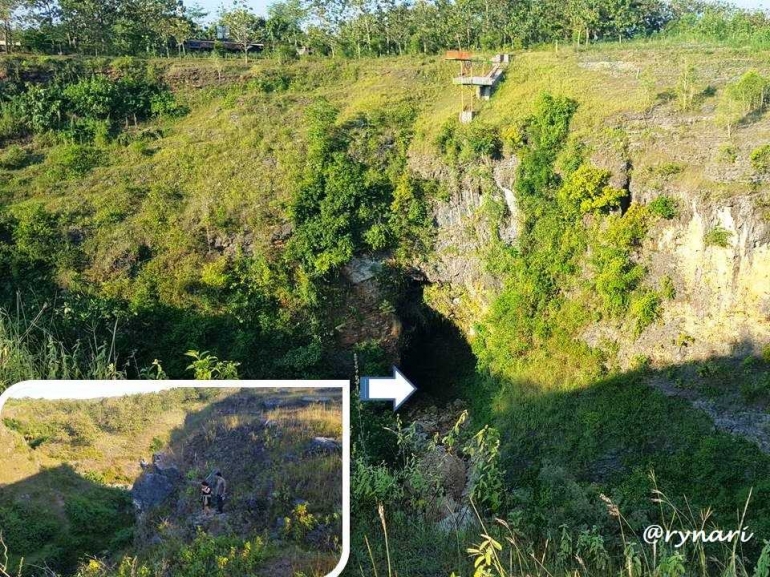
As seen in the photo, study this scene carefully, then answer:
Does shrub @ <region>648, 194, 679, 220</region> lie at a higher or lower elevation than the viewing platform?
lower

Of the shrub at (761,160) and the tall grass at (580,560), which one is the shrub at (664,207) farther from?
the tall grass at (580,560)

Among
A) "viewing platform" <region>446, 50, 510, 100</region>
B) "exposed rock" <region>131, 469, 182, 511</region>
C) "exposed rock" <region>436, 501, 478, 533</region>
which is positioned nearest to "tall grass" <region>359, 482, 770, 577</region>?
"exposed rock" <region>436, 501, 478, 533</region>

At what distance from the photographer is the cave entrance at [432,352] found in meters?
15.0

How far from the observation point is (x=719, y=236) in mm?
11195

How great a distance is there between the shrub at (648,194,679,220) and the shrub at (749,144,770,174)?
1501mm

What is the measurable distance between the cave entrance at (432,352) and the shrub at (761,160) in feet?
21.9

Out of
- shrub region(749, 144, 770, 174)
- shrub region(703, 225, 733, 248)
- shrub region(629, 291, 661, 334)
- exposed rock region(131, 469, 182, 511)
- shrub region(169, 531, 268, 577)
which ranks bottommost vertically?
shrub region(629, 291, 661, 334)

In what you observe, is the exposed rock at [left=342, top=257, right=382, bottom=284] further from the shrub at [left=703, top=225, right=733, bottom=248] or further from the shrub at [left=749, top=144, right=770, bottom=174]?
the shrub at [left=749, top=144, right=770, bottom=174]

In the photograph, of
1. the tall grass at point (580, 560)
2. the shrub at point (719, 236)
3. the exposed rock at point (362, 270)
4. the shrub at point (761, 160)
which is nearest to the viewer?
the tall grass at point (580, 560)

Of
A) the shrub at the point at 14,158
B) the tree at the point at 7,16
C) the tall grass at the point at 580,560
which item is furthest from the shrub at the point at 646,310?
the tree at the point at 7,16

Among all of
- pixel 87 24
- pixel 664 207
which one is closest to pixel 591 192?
pixel 664 207

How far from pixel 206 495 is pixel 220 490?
0.17 feet

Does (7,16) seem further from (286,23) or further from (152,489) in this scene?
(152,489)

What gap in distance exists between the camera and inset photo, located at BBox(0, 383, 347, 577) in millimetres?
2350
